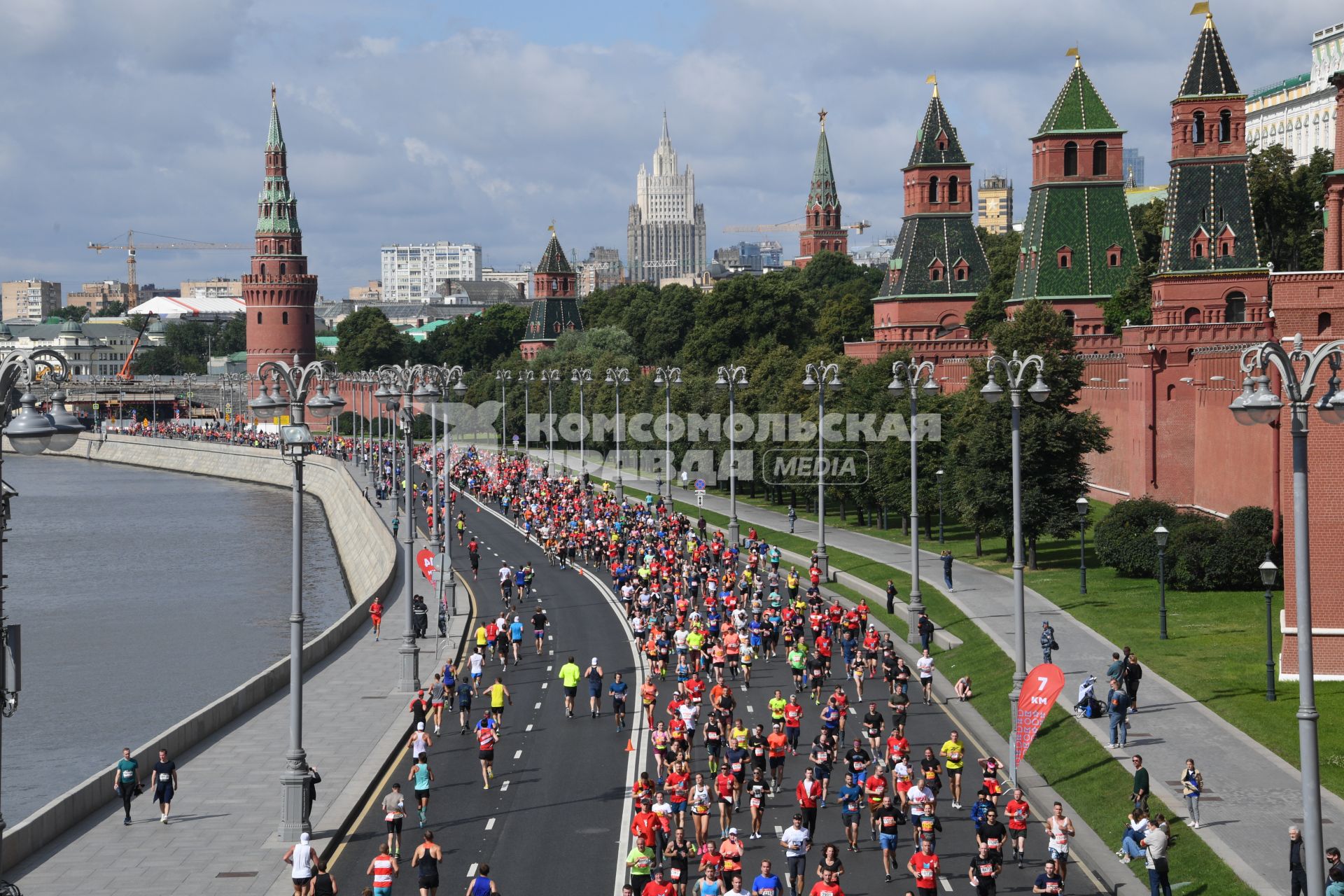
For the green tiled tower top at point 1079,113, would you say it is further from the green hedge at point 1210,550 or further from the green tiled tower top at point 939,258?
the green hedge at point 1210,550

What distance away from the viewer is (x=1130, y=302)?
80.2 m

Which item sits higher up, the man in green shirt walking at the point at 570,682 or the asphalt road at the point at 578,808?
the man in green shirt walking at the point at 570,682

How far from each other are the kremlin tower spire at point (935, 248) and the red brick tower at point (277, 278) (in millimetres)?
91867

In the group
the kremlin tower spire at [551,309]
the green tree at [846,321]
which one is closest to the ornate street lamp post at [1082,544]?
the green tree at [846,321]

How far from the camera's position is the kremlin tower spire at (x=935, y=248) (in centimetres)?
9581

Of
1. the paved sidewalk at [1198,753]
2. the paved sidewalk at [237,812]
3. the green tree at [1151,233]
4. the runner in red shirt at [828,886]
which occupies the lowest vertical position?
the paved sidewalk at [237,812]

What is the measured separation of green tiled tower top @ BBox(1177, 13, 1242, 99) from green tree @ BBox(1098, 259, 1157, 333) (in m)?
14.6

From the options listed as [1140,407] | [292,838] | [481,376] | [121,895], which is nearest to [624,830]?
[292,838]

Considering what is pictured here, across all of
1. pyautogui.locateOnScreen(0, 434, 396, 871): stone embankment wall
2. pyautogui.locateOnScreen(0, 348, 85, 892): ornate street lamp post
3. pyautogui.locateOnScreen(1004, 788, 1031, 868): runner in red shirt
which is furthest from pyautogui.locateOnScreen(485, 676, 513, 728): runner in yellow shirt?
pyautogui.locateOnScreen(0, 348, 85, 892): ornate street lamp post

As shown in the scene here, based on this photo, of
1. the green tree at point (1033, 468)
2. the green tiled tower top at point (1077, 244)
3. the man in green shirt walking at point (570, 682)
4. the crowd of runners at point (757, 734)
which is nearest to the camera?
the crowd of runners at point (757, 734)

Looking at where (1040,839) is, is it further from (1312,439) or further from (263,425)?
(263,425)

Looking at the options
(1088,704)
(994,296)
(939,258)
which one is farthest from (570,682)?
(939,258)

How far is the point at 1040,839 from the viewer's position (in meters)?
24.8

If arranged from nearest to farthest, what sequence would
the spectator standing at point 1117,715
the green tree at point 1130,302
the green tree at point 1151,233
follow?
the spectator standing at point 1117,715, the green tree at point 1130,302, the green tree at point 1151,233
